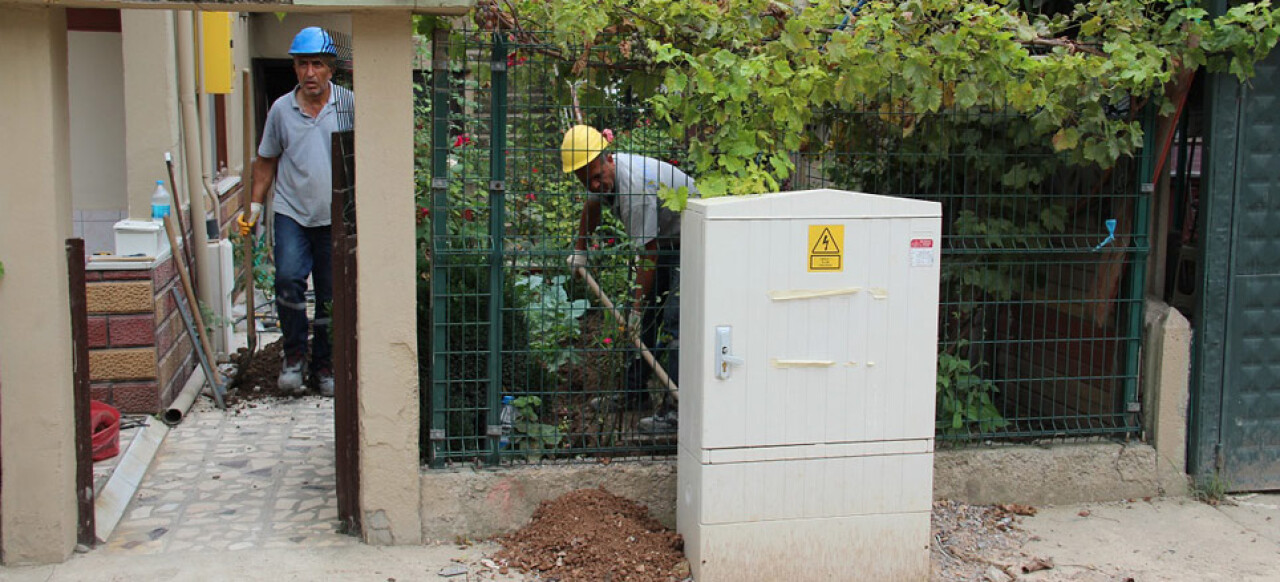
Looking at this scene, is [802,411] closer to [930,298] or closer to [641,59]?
[930,298]

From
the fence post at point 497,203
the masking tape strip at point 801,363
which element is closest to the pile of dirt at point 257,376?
the fence post at point 497,203

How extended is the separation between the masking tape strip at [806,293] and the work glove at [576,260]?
963 mm

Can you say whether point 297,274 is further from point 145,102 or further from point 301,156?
point 145,102

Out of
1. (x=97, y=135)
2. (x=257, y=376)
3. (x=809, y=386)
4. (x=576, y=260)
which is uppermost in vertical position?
(x=97, y=135)

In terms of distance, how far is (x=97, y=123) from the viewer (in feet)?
25.2

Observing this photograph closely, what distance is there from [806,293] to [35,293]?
3021 millimetres

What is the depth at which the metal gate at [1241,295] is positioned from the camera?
19.0 ft

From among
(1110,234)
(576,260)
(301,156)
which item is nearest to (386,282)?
(576,260)

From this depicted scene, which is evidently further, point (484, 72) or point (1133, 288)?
point (1133, 288)

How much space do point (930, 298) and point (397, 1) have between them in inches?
95.6

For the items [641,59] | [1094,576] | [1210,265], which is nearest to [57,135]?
[641,59]

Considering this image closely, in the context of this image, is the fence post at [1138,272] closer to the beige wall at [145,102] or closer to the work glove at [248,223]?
the work glove at [248,223]

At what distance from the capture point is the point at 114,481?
572cm

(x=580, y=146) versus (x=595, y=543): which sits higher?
(x=580, y=146)
